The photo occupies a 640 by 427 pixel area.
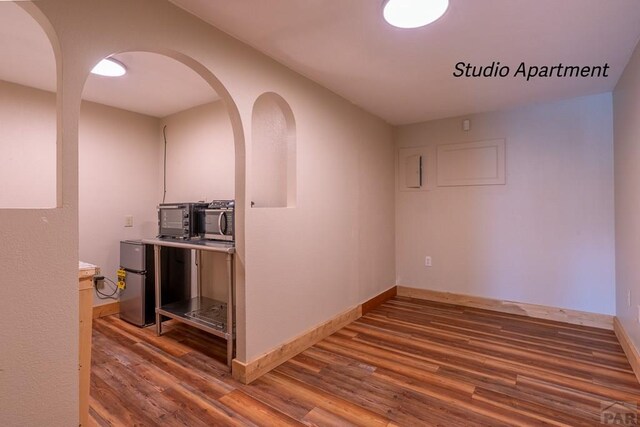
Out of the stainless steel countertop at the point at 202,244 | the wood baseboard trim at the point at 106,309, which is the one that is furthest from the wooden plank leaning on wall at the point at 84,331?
the wood baseboard trim at the point at 106,309

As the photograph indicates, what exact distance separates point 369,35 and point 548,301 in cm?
315

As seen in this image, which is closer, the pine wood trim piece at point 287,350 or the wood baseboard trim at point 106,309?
the pine wood trim piece at point 287,350

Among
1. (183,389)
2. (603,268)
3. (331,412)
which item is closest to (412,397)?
(331,412)

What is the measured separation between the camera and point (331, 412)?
1.77 meters

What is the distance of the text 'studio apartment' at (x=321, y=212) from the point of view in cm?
143

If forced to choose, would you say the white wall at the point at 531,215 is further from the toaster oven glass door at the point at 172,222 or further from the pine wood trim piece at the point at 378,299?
the toaster oven glass door at the point at 172,222

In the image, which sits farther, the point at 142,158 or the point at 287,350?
the point at 142,158

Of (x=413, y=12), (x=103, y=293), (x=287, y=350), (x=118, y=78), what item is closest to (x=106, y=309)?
(x=103, y=293)

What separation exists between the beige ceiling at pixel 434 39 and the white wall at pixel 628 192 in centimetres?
20

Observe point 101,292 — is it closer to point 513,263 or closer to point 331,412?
point 331,412

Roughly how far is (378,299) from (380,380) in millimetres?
1618

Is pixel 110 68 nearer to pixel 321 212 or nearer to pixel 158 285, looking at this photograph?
pixel 158 285

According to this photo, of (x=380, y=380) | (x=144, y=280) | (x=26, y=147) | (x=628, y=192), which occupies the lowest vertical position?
(x=380, y=380)

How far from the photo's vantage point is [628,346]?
2320mm
